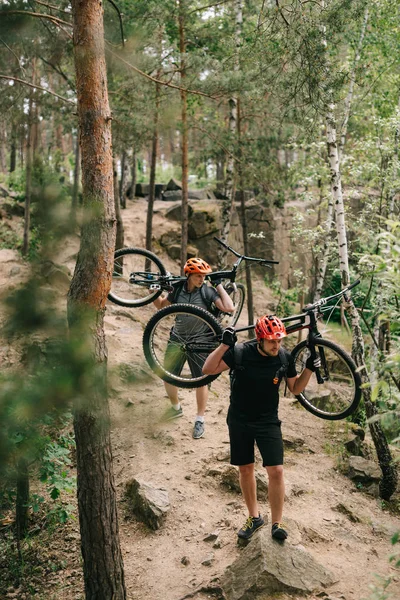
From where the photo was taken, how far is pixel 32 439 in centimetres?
406

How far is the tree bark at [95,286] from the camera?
4.68 m

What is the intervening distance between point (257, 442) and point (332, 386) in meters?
5.24

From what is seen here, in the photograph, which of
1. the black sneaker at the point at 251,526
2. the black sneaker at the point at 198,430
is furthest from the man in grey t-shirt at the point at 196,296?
the black sneaker at the point at 251,526

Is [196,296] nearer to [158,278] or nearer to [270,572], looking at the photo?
[158,278]

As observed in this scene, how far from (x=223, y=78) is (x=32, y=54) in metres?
4.33

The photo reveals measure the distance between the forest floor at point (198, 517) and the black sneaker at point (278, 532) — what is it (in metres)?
0.32

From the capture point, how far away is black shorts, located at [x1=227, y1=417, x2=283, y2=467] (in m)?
4.74

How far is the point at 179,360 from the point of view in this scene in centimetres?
638

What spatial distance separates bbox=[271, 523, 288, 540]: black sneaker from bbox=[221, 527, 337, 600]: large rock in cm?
6

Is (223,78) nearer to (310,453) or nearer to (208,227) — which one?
(310,453)

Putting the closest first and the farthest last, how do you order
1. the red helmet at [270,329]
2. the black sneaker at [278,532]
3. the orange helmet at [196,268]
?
the red helmet at [270,329], the black sneaker at [278,532], the orange helmet at [196,268]

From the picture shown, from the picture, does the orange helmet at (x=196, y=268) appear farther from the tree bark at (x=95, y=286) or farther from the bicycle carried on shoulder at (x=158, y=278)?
the tree bark at (x=95, y=286)

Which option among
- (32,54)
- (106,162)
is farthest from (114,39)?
(106,162)

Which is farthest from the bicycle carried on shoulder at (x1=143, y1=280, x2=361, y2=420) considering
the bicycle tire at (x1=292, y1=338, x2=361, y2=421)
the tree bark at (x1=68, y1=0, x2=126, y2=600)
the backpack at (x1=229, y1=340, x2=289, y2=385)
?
the tree bark at (x1=68, y1=0, x2=126, y2=600)
